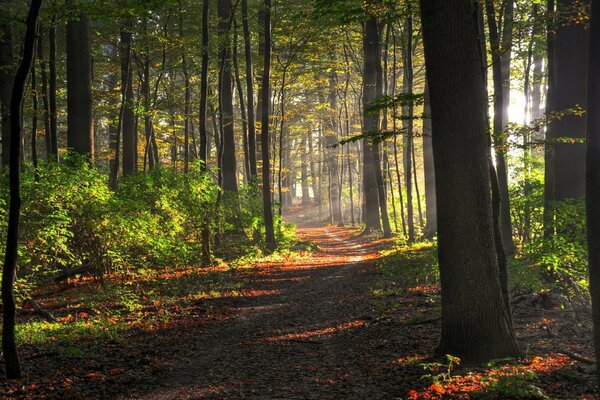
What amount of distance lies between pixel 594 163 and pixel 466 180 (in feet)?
7.30

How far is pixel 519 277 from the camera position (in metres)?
9.09

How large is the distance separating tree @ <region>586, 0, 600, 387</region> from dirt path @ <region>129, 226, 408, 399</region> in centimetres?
277

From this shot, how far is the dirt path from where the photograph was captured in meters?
5.47

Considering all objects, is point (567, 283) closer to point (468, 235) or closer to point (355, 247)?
point (468, 235)

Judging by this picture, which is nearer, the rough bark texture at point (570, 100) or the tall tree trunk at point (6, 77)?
the rough bark texture at point (570, 100)

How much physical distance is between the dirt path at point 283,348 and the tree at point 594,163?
277cm

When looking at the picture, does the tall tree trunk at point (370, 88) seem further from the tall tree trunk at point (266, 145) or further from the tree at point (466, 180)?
the tree at point (466, 180)

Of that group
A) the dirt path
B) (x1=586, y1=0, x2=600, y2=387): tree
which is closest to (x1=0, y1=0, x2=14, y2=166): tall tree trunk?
the dirt path

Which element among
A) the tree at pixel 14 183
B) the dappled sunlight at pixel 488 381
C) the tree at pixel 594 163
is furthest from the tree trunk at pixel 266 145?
the tree at pixel 594 163

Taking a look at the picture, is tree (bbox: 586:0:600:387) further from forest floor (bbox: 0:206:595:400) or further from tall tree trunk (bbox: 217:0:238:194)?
tall tree trunk (bbox: 217:0:238:194)

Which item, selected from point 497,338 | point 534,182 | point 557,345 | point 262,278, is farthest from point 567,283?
point 262,278

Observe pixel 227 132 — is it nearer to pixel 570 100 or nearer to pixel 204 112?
pixel 204 112

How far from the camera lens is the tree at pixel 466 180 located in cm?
554

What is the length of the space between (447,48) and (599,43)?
2311 millimetres
